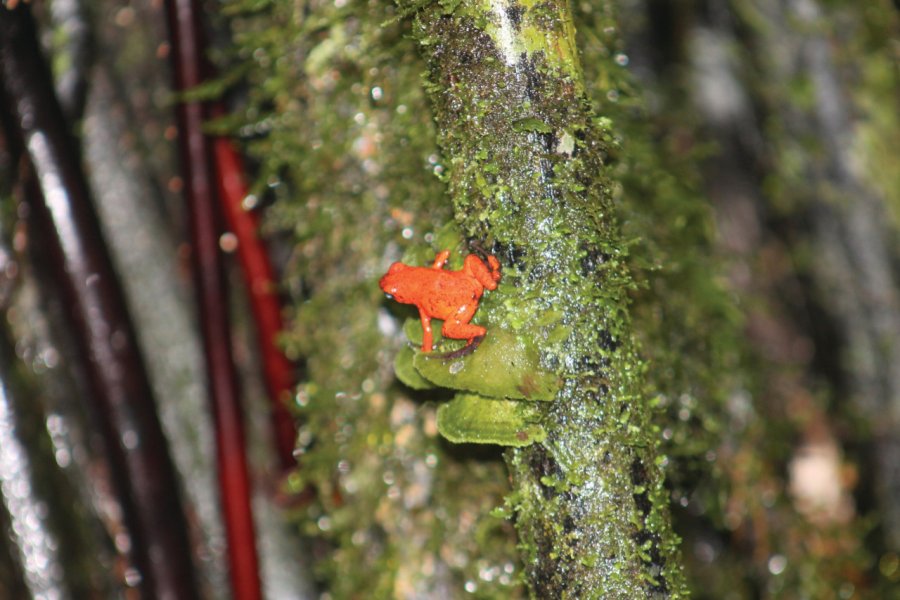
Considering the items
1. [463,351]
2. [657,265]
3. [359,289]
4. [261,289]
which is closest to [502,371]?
[463,351]

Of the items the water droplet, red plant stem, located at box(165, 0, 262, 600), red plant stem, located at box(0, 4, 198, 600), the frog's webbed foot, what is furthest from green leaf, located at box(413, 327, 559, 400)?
the water droplet

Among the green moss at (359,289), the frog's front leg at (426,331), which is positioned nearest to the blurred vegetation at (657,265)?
the green moss at (359,289)

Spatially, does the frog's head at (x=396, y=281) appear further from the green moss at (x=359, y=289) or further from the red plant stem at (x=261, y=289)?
the red plant stem at (x=261, y=289)

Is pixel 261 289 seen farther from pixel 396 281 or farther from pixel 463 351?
pixel 463 351

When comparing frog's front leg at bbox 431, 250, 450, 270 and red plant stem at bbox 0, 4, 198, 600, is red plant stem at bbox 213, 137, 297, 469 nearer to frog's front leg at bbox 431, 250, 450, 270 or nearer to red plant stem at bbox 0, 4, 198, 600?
red plant stem at bbox 0, 4, 198, 600

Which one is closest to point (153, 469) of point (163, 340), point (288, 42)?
point (163, 340)

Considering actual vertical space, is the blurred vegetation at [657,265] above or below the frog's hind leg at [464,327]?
below

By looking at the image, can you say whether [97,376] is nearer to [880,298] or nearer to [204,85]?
[204,85]
